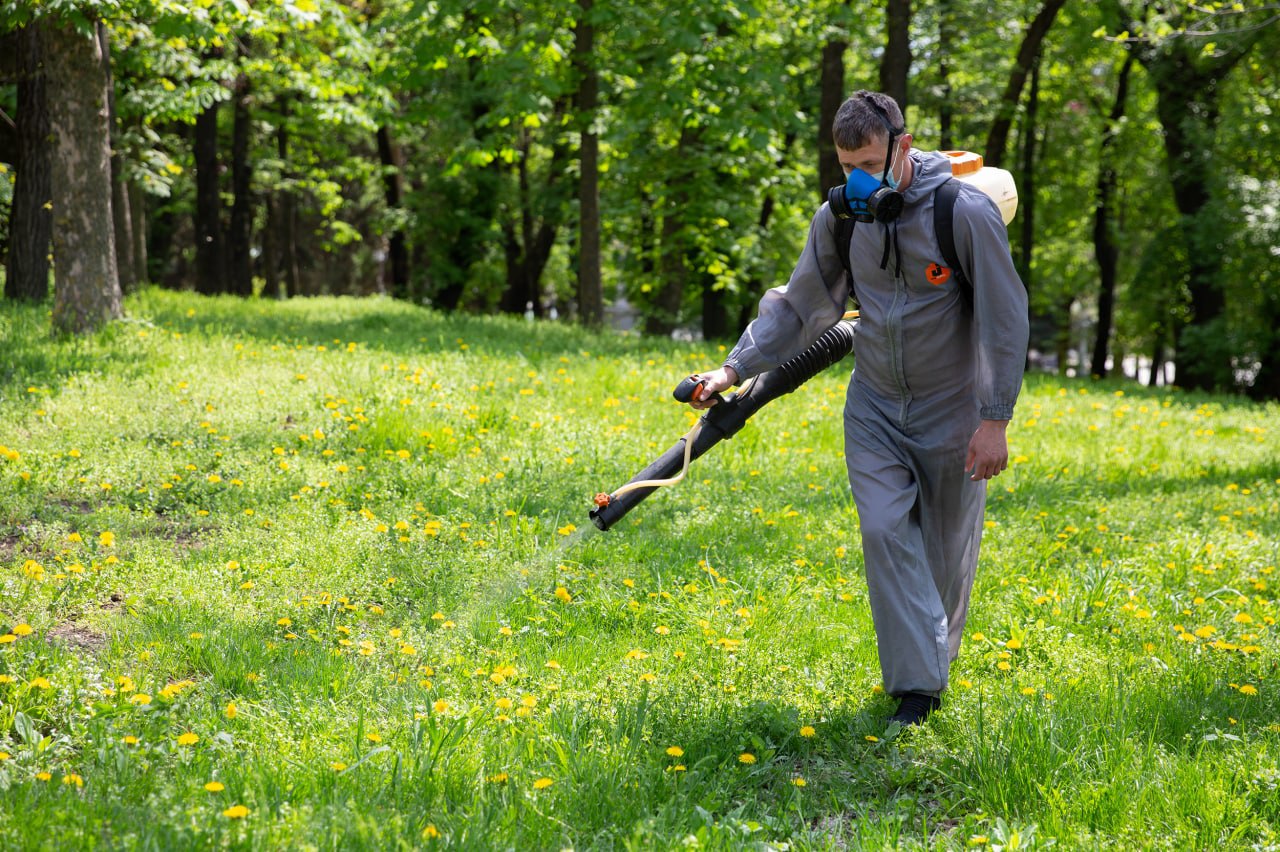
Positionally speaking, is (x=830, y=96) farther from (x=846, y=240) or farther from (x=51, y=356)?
(x=846, y=240)

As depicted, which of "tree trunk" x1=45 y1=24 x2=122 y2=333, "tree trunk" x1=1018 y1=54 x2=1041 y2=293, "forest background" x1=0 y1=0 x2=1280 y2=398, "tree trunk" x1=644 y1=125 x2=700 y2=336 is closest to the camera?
"tree trunk" x1=45 y1=24 x2=122 y2=333

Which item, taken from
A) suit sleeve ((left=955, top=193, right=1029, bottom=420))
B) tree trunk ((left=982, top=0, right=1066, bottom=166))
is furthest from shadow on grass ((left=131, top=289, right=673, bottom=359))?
tree trunk ((left=982, top=0, right=1066, bottom=166))

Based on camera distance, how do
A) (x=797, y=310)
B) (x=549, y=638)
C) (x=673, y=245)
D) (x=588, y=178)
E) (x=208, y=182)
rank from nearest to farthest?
1. (x=797, y=310)
2. (x=549, y=638)
3. (x=588, y=178)
4. (x=673, y=245)
5. (x=208, y=182)

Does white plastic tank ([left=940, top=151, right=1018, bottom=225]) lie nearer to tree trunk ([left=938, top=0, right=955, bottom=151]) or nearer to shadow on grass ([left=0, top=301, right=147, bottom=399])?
shadow on grass ([left=0, top=301, right=147, bottom=399])

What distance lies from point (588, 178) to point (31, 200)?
22.5 ft

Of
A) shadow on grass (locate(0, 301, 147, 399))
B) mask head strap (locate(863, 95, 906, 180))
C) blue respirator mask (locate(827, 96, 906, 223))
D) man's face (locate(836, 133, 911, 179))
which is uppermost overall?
mask head strap (locate(863, 95, 906, 180))

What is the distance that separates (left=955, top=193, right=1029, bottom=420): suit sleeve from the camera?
143 inches

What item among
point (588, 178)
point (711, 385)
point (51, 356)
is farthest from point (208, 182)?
point (711, 385)

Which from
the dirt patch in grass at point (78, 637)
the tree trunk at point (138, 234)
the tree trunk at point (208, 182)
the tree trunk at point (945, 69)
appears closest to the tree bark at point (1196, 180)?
the tree trunk at point (945, 69)

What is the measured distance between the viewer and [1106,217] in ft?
83.6

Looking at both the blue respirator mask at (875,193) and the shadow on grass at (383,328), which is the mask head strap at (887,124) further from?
the shadow on grass at (383,328)

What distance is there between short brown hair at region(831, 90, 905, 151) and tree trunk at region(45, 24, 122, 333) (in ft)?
25.0

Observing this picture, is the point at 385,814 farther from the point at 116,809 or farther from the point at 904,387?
the point at 904,387

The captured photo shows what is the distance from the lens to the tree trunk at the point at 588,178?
14594mm
